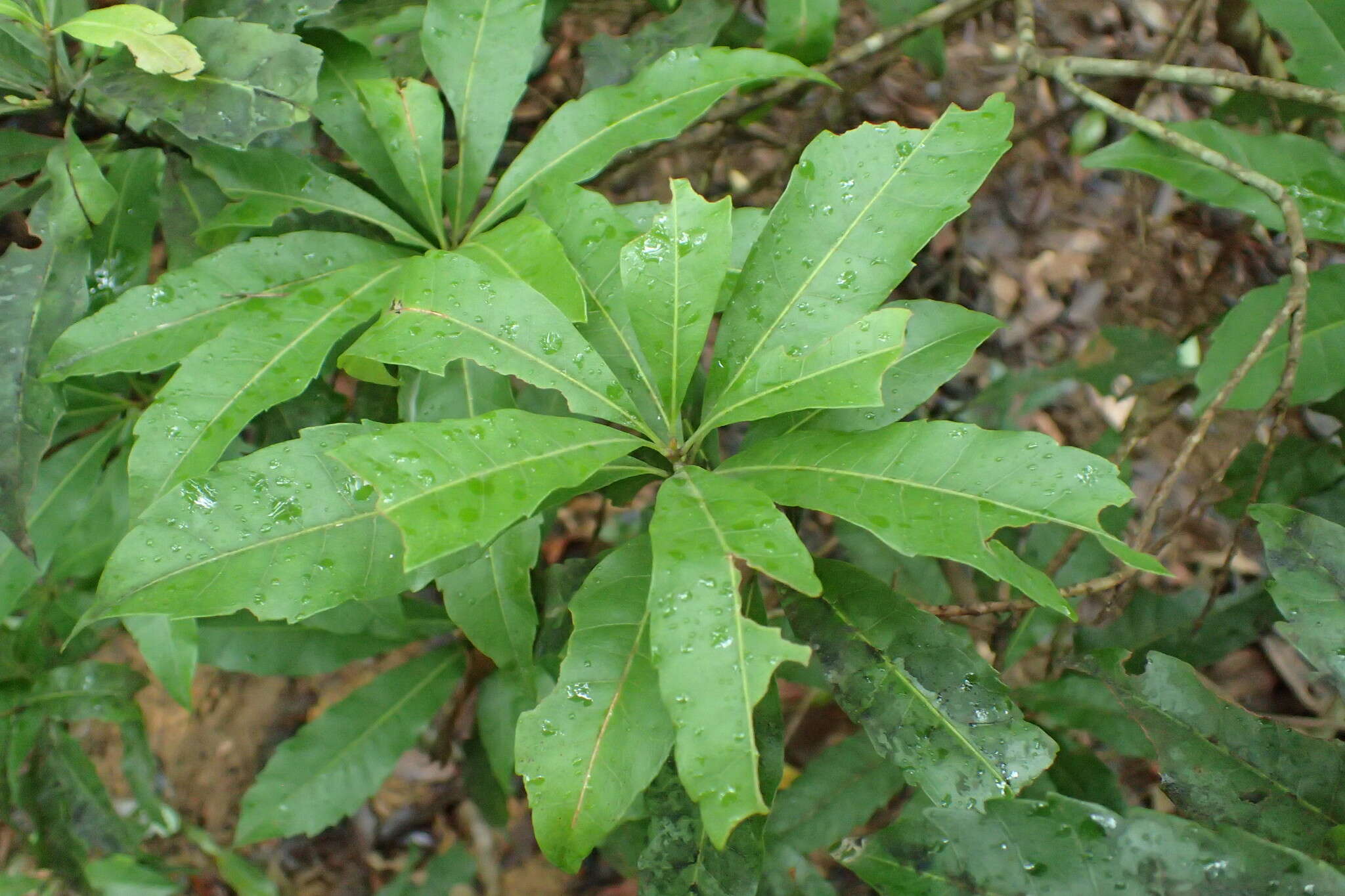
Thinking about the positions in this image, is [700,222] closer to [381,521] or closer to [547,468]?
[547,468]

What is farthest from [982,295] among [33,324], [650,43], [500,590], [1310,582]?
[33,324]

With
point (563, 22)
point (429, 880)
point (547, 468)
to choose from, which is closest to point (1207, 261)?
point (563, 22)

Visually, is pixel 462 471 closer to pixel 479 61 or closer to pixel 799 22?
pixel 479 61

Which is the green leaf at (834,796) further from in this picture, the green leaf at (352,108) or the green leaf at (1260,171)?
the green leaf at (352,108)

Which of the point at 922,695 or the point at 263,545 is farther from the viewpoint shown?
the point at 922,695

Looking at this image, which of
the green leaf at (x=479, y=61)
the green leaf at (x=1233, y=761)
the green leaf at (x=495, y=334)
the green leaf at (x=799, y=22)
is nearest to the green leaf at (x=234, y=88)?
the green leaf at (x=479, y=61)

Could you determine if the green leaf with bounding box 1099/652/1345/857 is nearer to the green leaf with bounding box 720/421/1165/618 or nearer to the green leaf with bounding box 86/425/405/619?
the green leaf with bounding box 720/421/1165/618
